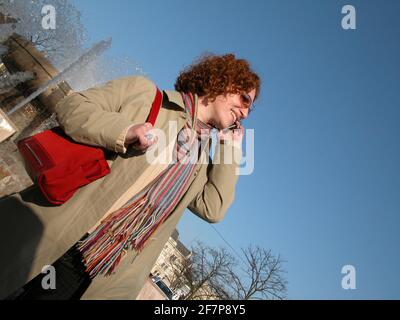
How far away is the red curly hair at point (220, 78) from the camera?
2.58 meters

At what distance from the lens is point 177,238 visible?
73750 millimetres

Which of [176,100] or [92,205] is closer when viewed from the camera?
[92,205]

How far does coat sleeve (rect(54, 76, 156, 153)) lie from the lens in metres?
1.91

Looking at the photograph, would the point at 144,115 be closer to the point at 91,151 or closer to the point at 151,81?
the point at 151,81

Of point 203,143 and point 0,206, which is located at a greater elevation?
point 203,143

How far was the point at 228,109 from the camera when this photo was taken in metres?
2.54

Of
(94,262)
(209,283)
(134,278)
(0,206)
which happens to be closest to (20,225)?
(0,206)

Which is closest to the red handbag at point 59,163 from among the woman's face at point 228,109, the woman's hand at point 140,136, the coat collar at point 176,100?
the woman's hand at point 140,136

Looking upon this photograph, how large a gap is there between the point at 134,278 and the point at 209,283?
92.1ft

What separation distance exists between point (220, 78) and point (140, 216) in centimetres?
114

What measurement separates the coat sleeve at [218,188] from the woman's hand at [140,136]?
2.88 ft

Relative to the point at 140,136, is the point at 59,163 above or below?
below
